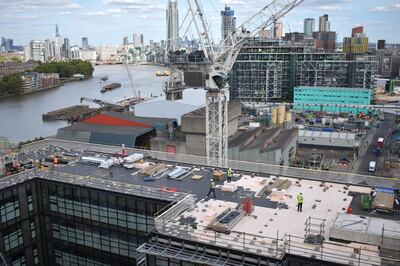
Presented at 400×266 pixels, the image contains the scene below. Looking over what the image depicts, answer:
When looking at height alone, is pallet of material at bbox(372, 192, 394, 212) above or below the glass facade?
above

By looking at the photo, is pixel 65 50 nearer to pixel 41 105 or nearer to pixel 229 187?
pixel 41 105

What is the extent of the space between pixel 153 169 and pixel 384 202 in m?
3.78

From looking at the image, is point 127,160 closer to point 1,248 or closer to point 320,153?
point 1,248

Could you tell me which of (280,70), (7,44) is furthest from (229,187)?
(7,44)

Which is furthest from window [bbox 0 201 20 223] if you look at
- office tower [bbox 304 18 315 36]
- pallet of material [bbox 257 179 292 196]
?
office tower [bbox 304 18 315 36]

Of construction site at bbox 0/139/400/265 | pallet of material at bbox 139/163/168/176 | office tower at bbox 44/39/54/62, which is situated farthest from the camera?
office tower at bbox 44/39/54/62

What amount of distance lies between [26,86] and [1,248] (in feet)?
121

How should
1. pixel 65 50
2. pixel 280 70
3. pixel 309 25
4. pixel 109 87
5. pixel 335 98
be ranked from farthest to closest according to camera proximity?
1. pixel 65 50
2. pixel 309 25
3. pixel 109 87
4. pixel 280 70
5. pixel 335 98

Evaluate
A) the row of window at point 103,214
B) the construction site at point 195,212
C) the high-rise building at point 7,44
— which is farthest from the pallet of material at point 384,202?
the high-rise building at point 7,44

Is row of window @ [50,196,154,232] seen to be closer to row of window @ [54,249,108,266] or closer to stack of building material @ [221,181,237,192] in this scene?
row of window @ [54,249,108,266]

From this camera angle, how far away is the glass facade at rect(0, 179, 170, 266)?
6453 mm

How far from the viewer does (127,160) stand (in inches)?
314

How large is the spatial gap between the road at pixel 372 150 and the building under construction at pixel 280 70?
7.16m

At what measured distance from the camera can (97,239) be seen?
6848mm
